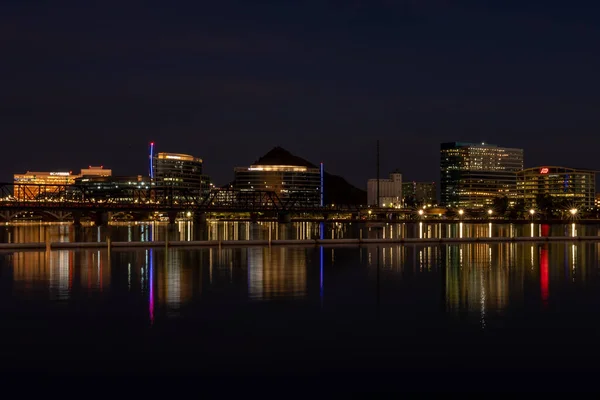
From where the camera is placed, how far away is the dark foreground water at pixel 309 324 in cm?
1541

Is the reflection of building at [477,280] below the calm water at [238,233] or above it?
above

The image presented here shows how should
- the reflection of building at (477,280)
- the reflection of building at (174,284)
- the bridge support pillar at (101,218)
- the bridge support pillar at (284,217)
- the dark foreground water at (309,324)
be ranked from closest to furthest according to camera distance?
the dark foreground water at (309,324)
the reflection of building at (477,280)
the reflection of building at (174,284)
the bridge support pillar at (101,218)
the bridge support pillar at (284,217)

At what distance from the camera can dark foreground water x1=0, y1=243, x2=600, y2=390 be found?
1541cm

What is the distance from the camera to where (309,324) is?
20.5 m

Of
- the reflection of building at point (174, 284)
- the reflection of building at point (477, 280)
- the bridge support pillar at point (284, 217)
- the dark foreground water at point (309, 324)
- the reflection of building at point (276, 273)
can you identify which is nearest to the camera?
the dark foreground water at point (309, 324)

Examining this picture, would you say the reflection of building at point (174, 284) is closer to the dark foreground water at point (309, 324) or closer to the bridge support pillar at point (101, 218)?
the dark foreground water at point (309, 324)

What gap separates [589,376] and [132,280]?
69.8ft

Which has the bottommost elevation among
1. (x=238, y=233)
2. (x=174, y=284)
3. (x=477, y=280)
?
(x=238, y=233)

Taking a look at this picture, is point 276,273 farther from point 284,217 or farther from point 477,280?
point 284,217

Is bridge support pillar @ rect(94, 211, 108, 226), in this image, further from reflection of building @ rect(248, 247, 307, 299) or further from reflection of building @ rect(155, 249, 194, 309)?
reflection of building @ rect(155, 249, 194, 309)

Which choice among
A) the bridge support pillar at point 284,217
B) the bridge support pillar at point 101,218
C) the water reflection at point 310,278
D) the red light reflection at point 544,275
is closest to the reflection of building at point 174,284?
the water reflection at point 310,278

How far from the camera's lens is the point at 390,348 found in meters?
17.7

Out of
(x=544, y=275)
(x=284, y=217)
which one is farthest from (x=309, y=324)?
(x=284, y=217)

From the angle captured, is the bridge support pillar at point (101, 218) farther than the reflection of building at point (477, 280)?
Yes
